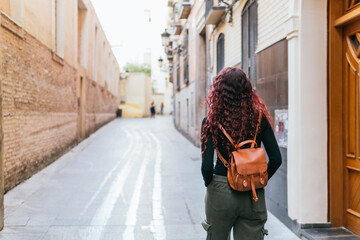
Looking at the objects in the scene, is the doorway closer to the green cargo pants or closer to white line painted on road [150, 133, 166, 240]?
white line painted on road [150, 133, 166, 240]

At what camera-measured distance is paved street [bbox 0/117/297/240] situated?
17.8 feet

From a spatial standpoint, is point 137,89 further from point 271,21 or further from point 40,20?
point 271,21

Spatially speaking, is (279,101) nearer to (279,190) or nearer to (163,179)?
(279,190)

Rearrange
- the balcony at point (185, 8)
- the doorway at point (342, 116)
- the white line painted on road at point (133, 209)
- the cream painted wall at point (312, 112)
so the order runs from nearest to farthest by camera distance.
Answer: the doorway at point (342, 116), the cream painted wall at point (312, 112), the white line painted on road at point (133, 209), the balcony at point (185, 8)

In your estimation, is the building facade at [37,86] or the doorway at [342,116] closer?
the doorway at [342,116]

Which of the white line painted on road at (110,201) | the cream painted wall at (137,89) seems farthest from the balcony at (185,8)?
the cream painted wall at (137,89)

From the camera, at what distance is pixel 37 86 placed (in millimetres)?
9977

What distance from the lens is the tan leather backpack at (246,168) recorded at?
258 cm

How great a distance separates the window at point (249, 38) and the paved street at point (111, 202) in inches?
105

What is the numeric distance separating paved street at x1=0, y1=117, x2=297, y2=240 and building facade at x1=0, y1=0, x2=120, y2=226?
63cm

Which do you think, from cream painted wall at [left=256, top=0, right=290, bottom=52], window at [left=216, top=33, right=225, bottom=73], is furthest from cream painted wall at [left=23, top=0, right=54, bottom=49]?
cream painted wall at [left=256, top=0, right=290, bottom=52]

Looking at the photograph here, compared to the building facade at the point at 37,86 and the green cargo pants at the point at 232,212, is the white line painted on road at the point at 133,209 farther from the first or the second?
the green cargo pants at the point at 232,212

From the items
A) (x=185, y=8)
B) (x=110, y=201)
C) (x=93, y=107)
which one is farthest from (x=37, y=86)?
(x=93, y=107)

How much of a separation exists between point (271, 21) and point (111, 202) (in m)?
4.21
